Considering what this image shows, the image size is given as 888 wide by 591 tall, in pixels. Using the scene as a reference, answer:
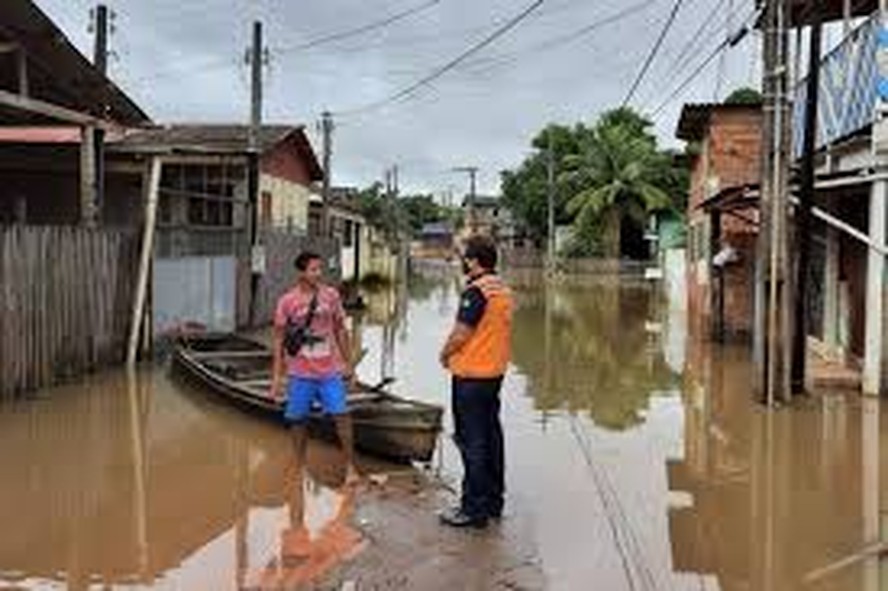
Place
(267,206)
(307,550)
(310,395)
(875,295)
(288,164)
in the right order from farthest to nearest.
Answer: (288,164) → (267,206) → (875,295) → (310,395) → (307,550)

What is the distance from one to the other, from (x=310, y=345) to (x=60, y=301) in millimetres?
7365

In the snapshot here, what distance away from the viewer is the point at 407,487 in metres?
10.9

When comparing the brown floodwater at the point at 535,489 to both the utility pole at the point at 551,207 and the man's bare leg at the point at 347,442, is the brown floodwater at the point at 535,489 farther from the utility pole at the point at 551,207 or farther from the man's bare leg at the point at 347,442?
the utility pole at the point at 551,207

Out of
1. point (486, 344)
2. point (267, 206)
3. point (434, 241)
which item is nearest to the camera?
point (486, 344)

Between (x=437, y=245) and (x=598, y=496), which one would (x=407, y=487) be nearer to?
(x=598, y=496)

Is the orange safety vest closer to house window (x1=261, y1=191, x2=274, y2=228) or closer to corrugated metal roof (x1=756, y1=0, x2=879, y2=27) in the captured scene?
corrugated metal roof (x1=756, y1=0, x2=879, y2=27)

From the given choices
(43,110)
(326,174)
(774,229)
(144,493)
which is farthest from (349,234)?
(144,493)

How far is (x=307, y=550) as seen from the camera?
8836 millimetres

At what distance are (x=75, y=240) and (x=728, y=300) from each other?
14086 mm

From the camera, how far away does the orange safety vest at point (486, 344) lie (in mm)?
9133

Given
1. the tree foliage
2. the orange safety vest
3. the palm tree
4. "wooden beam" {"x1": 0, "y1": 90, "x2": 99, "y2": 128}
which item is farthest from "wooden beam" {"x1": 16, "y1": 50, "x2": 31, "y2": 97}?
the palm tree

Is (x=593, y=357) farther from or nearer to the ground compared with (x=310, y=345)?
nearer to the ground

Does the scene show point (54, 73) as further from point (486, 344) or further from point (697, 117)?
point (697, 117)

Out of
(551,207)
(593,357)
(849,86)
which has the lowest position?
(593,357)
